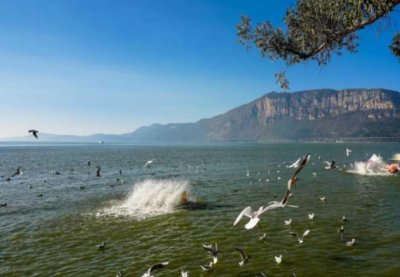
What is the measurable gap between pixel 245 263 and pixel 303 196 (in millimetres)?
19483

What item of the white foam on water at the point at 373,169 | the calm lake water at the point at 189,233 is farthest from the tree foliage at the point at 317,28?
the white foam on water at the point at 373,169

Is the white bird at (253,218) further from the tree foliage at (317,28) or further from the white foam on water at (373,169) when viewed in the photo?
the white foam on water at (373,169)

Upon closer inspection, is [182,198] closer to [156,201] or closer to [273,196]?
[156,201]

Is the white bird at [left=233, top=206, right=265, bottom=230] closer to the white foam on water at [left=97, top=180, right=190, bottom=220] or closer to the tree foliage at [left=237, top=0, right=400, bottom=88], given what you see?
the tree foliage at [left=237, top=0, right=400, bottom=88]

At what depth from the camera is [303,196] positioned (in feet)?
110

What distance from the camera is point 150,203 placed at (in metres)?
29.9

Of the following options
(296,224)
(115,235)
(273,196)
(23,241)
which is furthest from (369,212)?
(23,241)

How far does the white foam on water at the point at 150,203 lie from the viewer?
2712cm

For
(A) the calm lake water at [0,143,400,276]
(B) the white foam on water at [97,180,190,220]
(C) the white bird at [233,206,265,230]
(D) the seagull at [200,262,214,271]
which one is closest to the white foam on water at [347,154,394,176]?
(A) the calm lake water at [0,143,400,276]

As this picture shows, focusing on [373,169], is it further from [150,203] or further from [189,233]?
[189,233]

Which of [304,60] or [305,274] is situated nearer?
[305,274]

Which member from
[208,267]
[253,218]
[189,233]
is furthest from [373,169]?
[253,218]

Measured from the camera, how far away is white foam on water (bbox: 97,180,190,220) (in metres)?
27.1

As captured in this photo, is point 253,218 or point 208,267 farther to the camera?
point 208,267
